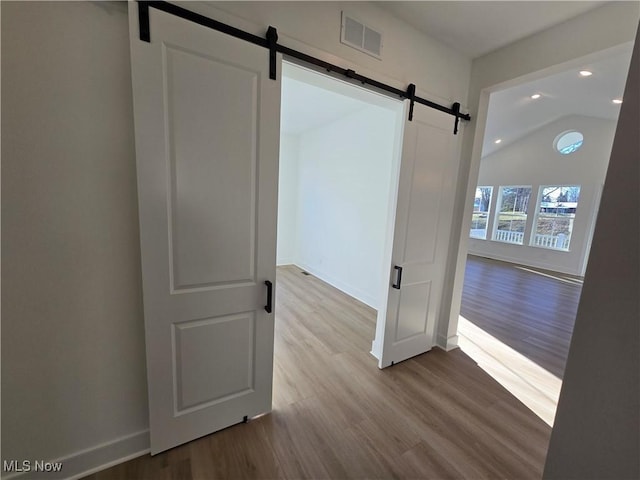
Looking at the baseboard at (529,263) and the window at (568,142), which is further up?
the window at (568,142)

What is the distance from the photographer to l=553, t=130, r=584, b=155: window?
21.2ft

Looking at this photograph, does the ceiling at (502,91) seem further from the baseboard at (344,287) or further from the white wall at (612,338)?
the baseboard at (344,287)

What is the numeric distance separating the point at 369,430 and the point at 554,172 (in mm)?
8306

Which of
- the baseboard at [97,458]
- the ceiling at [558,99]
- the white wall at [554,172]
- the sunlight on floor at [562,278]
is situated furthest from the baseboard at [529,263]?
the baseboard at [97,458]

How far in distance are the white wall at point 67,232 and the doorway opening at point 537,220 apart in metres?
2.87

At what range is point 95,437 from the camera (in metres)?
1.39

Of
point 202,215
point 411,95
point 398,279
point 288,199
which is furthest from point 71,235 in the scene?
point 288,199

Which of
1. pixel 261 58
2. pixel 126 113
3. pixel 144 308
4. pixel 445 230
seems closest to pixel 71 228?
pixel 144 308

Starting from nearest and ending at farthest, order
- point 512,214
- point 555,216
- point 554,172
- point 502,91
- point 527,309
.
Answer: point 527,309 < point 502,91 < point 554,172 < point 555,216 < point 512,214

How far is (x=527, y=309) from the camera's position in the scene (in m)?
3.97

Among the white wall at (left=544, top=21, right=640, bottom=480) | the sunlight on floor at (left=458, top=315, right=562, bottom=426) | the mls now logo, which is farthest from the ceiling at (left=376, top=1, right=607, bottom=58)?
the mls now logo

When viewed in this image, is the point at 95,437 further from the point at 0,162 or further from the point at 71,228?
the point at 0,162

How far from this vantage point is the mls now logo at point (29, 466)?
Answer: 122cm

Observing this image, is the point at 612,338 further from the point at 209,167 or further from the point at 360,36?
the point at 360,36
